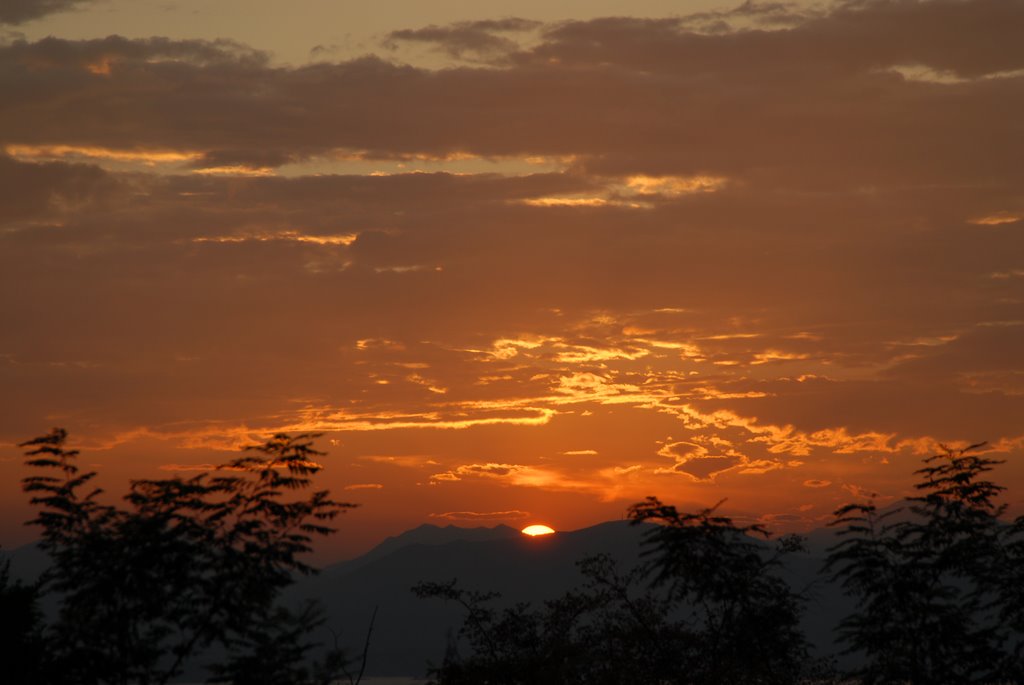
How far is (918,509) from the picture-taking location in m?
34.7

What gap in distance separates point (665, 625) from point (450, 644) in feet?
51.0

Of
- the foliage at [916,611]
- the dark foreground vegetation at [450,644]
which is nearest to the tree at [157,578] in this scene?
the dark foreground vegetation at [450,644]

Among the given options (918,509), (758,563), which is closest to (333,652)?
(758,563)

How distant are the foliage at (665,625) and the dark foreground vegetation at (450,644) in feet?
0.28

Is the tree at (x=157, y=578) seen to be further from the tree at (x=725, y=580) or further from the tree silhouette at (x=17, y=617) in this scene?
the tree silhouette at (x=17, y=617)

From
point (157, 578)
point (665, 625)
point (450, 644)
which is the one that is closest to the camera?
point (157, 578)

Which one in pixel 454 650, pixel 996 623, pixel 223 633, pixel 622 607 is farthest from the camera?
pixel 622 607

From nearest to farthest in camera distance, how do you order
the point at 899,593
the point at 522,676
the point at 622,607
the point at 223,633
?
the point at 223,633 < the point at 899,593 < the point at 522,676 < the point at 622,607

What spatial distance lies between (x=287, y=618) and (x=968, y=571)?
65.8 ft

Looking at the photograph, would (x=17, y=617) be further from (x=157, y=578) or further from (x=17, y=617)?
(x=157, y=578)

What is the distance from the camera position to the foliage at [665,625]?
3284 centimetres

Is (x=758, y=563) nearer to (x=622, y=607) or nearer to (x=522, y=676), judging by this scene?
(x=522, y=676)

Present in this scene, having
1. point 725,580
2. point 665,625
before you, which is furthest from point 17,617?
point 725,580

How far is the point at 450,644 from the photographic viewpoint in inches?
1812
